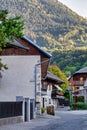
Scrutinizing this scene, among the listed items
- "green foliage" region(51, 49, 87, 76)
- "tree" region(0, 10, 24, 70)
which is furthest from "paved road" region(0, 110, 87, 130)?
"green foliage" region(51, 49, 87, 76)

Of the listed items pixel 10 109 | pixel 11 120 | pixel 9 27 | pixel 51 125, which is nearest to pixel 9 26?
pixel 9 27

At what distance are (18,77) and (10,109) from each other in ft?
38.9

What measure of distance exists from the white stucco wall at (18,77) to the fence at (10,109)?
663 centimetres

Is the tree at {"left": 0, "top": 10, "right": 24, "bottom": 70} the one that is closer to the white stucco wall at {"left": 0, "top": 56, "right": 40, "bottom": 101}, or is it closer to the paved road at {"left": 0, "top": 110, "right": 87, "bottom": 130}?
the paved road at {"left": 0, "top": 110, "right": 87, "bottom": 130}

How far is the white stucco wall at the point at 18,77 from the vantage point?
49.5 meters

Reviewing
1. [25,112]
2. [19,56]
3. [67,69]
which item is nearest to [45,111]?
[19,56]

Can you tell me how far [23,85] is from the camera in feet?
172

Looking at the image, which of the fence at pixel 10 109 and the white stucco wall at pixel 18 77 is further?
the white stucco wall at pixel 18 77

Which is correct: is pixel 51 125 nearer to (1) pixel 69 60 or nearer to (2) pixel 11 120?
(2) pixel 11 120

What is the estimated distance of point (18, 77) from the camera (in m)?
51.6

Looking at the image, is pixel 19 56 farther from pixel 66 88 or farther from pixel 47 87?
pixel 66 88

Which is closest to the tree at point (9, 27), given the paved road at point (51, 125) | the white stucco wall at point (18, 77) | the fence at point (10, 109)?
the paved road at point (51, 125)

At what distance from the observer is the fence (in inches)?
1497

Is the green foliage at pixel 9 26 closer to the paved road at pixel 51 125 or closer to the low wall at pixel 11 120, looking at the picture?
the paved road at pixel 51 125
